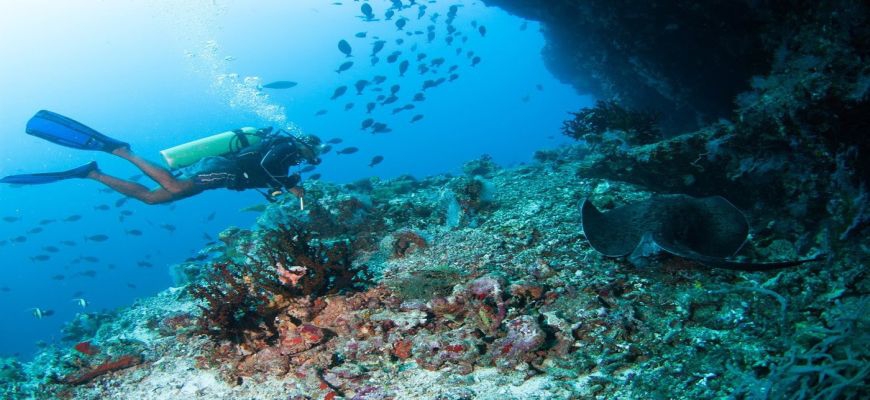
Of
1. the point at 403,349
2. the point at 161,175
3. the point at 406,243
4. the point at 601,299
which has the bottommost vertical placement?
the point at 403,349

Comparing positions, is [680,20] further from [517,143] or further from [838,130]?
[517,143]

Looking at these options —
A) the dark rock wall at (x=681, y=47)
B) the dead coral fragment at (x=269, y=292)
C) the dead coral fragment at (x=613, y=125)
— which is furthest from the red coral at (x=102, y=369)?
the dark rock wall at (x=681, y=47)

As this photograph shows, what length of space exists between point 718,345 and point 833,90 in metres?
2.98

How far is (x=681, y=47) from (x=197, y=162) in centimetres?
1138

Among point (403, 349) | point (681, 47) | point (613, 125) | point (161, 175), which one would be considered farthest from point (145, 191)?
point (681, 47)

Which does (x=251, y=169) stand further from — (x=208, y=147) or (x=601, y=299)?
(x=601, y=299)

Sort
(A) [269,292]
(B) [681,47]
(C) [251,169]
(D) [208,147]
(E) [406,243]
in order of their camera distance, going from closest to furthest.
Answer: (A) [269,292], (E) [406,243], (C) [251,169], (D) [208,147], (B) [681,47]

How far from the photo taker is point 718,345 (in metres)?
3.21

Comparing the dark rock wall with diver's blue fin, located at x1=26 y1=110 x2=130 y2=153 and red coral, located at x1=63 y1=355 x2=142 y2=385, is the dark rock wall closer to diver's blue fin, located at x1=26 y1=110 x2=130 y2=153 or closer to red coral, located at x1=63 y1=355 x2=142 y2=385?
red coral, located at x1=63 y1=355 x2=142 y2=385

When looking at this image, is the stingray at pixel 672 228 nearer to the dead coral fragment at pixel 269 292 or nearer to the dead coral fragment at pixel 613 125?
the dead coral fragment at pixel 269 292

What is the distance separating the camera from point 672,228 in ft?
12.8

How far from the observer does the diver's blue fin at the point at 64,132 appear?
7812mm

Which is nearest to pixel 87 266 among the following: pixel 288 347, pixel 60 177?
pixel 60 177

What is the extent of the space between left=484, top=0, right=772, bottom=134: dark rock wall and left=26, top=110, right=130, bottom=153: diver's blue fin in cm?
1235
